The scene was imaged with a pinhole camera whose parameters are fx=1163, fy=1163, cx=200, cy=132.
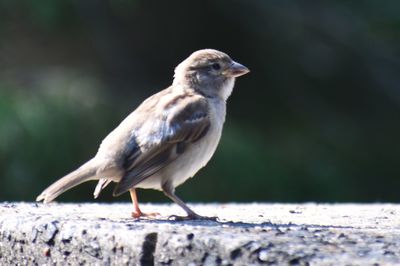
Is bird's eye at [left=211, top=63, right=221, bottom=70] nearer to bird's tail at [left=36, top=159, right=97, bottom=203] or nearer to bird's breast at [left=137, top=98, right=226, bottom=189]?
bird's breast at [left=137, top=98, right=226, bottom=189]

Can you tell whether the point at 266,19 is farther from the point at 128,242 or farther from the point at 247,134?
the point at 128,242

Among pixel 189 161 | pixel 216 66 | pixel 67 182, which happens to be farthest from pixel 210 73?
pixel 67 182

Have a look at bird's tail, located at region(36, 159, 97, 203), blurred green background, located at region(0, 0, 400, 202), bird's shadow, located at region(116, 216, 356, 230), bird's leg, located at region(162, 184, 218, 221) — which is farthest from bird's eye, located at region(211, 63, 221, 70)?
blurred green background, located at region(0, 0, 400, 202)

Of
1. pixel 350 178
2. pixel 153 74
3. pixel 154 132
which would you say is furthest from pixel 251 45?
pixel 154 132

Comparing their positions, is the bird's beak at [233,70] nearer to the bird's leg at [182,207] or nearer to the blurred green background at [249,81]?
the bird's leg at [182,207]

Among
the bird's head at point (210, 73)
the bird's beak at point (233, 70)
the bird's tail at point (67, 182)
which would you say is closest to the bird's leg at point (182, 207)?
the bird's tail at point (67, 182)

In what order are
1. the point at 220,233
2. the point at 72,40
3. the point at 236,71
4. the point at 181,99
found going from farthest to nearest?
the point at 72,40, the point at 236,71, the point at 181,99, the point at 220,233

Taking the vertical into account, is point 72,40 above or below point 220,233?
above

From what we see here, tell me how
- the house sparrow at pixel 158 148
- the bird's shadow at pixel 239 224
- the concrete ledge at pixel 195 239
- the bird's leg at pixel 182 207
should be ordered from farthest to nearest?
the house sparrow at pixel 158 148
the bird's leg at pixel 182 207
the bird's shadow at pixel 239 224
the concrete ledge at pixel 195 239
